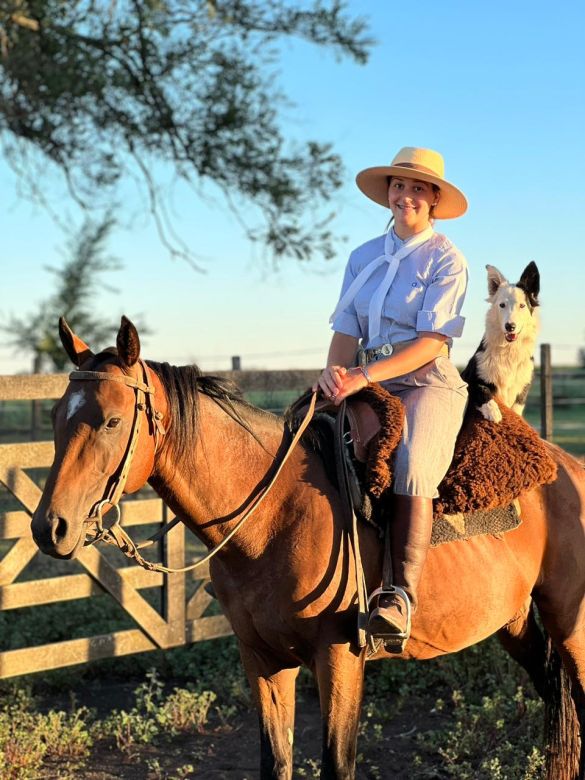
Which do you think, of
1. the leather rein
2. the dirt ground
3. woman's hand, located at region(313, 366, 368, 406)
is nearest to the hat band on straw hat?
woman's hand, located at region(313, 366, 368, 406)

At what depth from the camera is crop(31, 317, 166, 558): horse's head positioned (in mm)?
2764

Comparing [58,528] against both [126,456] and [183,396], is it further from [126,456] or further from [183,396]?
[183,396]

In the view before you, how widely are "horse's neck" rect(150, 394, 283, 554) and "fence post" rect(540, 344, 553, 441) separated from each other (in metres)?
4.25

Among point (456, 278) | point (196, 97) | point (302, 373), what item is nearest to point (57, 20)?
point (196, 97)

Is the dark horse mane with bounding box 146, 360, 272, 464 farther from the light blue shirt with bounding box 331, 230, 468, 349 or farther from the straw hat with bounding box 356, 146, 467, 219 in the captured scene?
the straw hat with bounding box 356, 146, 467, 219

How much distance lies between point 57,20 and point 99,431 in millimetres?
8103

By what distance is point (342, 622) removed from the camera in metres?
3.25

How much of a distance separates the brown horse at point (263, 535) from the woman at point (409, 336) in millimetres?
188

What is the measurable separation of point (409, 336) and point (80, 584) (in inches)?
111

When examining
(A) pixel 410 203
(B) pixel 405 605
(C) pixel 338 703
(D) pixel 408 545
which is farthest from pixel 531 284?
(C) pixel 338 703

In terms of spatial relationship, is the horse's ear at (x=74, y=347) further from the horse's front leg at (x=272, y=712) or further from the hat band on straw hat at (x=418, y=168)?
the hat band on straw hat at (x=418, y=168)

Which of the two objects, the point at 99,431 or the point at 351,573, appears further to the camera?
the point at 351,573

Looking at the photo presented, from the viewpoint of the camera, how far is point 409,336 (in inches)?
141

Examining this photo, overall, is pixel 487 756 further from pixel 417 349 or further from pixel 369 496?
pixel 417 349
